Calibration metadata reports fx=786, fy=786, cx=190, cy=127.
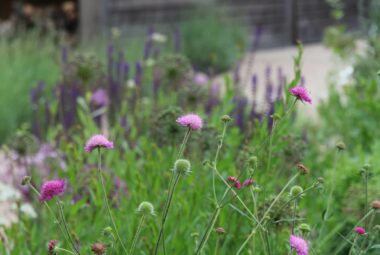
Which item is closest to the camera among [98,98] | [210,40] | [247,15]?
[98,98]

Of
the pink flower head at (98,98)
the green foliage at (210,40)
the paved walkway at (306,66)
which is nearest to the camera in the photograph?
the pink flower head at (98,98)

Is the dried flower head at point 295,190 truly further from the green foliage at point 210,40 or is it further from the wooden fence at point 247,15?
the wooden fence at point 247,15

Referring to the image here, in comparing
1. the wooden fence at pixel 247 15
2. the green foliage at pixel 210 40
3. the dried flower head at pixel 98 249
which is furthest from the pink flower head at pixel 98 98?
the wooden fence at pixel 247 15

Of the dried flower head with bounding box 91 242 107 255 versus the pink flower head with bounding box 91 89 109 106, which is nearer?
the dried flower head with bounding box 91 242 107 255

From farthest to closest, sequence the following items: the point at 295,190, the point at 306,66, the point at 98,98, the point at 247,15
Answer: the point at 247,15, the point at 306,66, the point at 98,98, the point at 295,190

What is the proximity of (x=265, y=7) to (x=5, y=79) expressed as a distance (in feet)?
25.9

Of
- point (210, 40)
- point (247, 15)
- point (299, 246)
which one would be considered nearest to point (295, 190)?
point (299, 246)

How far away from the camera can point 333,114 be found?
5.21 metres

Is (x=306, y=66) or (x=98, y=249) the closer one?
(x=98, y=249)

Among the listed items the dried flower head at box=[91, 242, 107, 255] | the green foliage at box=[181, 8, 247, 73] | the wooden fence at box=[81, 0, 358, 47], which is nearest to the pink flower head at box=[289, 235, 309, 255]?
the dried flower head at box=[91, 242, 107, 255]

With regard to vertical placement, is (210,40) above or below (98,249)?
below

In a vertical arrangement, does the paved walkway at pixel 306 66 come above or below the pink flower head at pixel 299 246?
below

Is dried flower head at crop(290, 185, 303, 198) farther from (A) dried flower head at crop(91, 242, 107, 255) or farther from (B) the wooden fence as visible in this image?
(B) the wooden fence

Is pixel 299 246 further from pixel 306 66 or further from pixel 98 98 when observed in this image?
pixel 306 66
